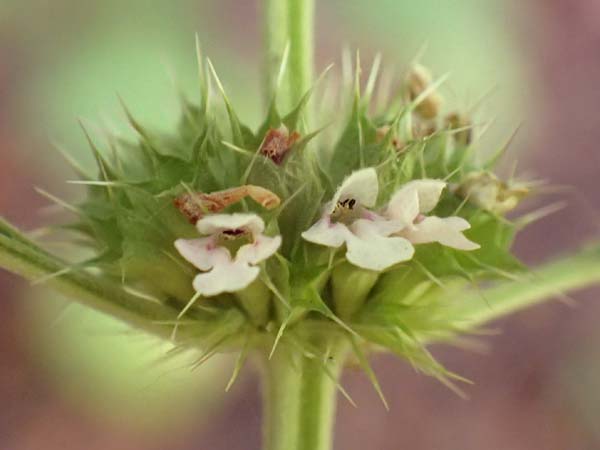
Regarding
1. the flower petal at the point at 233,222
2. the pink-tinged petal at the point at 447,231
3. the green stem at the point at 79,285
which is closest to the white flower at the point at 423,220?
the pink-tinged petal at the point at 447,231

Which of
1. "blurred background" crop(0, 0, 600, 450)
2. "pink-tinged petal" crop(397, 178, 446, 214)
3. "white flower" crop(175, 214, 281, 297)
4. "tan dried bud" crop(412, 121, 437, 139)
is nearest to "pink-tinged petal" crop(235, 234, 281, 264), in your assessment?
"white flower" crop(175, 214, 281, 297)

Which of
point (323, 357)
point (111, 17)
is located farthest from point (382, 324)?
point (111, 17)

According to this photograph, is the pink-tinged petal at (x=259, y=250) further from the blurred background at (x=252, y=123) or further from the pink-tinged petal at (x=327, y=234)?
the blurred background at (x=252, y=123)

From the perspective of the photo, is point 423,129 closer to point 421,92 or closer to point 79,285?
point 421,92

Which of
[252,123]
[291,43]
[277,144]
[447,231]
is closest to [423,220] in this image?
[447,231]

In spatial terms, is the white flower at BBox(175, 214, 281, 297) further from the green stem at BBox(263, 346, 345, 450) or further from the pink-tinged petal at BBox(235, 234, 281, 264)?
the green stem at BBox(263, 346, 345, 450)

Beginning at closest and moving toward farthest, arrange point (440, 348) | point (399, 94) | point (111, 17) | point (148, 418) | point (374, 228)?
point (374, 228) → point (399, 94) → point (111, 17) → point (148, 418) → point (440, 348)

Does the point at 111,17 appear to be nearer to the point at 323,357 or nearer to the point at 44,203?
the point at 44,203
